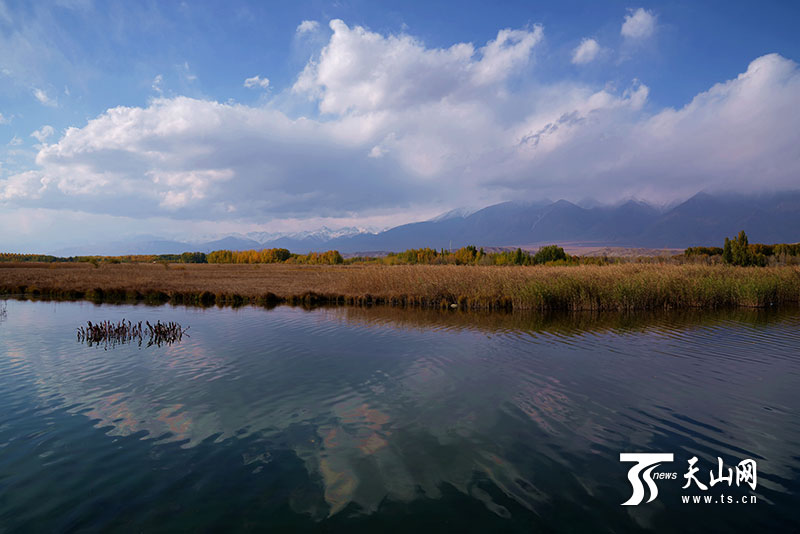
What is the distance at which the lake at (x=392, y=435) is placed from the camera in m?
5.54

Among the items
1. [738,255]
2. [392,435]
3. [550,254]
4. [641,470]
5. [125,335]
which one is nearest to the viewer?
[641,470]

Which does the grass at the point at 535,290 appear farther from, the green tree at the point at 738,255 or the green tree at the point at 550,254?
the green tree at the point at 550,254

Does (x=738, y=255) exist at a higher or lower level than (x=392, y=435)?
higher

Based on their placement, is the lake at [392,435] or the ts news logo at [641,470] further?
the ts news logo at [641,470]

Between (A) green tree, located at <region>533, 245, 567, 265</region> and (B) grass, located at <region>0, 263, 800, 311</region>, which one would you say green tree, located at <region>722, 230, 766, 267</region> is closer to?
(B) grass, located at <region>0, 263, 800, 311</region>

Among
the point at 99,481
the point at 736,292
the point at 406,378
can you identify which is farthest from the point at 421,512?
the point at 736,292

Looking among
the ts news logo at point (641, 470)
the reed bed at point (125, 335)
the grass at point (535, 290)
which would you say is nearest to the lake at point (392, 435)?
the ts news logo at point (641, 470)

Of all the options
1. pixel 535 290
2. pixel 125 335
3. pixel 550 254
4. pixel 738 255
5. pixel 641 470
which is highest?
pixel 550 254

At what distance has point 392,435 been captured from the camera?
789cm

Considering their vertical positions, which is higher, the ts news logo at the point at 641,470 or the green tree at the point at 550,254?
the green tree at the point at 550,254

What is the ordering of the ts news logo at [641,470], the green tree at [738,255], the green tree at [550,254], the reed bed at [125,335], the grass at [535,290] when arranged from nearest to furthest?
1. the ts news logo at [641,470]
2. the reed bed at [125,335]
3. the grass at [535,290]
4. the green tree at [738,255]
5. the green tree at [550,254]

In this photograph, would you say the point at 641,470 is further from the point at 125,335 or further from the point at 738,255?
the point at 738,255

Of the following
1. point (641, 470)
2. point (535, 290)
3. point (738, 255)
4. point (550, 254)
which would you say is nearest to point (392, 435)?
point (641, 470)

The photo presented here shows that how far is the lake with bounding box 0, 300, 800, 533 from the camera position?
18.2ft
